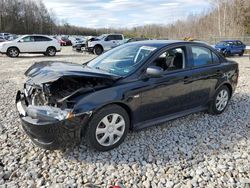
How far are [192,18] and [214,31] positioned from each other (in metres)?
16.1

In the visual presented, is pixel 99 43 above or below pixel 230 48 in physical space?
above

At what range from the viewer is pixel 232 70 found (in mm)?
5531

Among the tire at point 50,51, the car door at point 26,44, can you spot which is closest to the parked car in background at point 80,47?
the tire at point 50,51

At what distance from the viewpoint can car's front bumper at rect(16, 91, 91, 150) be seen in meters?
3.29

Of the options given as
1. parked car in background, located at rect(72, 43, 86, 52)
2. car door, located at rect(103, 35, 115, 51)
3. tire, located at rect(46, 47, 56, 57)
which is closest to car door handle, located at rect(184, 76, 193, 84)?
tire, located at rect(46, 47, 56, 57)

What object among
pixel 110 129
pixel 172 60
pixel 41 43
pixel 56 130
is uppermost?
pixel 41 43

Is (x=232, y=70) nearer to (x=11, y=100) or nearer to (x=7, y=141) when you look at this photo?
(x=7, y=141)

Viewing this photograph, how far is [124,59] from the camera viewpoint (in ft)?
14.4

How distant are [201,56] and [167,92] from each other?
1230mm

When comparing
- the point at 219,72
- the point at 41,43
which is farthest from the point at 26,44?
the point at 219,72

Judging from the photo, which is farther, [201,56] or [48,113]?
[201,56]

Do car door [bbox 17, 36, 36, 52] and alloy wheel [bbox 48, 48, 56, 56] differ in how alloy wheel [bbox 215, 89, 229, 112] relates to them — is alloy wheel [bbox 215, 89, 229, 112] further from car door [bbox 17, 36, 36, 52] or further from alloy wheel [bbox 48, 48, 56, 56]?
alloy wheel [bbox 48, 48, 56, 56]

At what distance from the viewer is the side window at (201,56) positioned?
480cm

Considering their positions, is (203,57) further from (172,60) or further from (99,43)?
(99,43)
